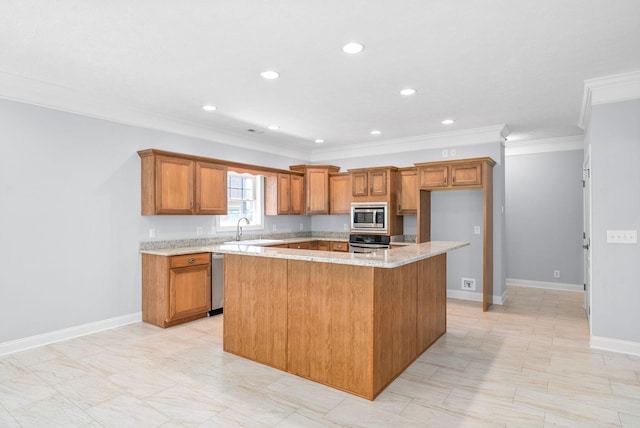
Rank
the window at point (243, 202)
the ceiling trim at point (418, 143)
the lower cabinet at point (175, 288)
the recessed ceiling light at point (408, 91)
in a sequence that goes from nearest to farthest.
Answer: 1. the recessed ceiling light at point (408, 91)
2. the lower cabinet at point (175, 288)
3. the ceiling trim at point (418, 143)
4. the window at point (243, 202)

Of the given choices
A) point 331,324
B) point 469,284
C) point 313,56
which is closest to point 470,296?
point 469,284

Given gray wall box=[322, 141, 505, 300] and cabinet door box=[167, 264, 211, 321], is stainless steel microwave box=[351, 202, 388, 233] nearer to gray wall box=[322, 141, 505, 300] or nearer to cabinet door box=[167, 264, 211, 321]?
gray wall box=[322, 141, 505, 300]

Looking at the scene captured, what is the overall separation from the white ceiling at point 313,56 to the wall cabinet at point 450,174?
2.39 feet

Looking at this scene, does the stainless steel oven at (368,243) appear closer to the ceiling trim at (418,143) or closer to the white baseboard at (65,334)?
the ceiling trim at (418,143)

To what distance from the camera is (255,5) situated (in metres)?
2.29

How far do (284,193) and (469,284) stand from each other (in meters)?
3.44

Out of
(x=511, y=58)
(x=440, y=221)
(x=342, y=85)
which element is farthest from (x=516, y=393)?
(x=440, y=221)

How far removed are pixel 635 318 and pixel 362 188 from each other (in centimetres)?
394

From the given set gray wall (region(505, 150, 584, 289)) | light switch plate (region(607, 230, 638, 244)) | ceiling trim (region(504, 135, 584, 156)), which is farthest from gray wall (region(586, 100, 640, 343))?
gray wall (region(505, 150, 584, 289))

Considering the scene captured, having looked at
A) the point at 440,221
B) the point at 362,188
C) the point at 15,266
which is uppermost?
the point at 362,188

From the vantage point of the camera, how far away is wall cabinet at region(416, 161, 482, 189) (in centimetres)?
516

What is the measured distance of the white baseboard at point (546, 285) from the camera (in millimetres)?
6363

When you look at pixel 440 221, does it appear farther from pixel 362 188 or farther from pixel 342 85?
pixel 342 85

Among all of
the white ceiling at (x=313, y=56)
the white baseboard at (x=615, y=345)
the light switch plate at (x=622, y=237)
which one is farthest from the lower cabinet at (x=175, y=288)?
the light switch plate at (x=622, y=237)
